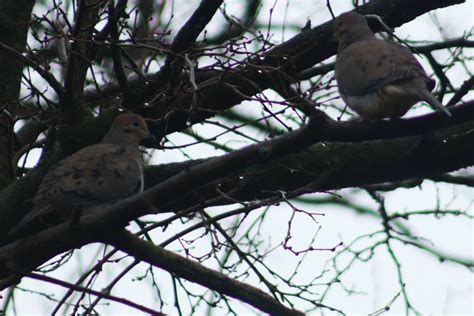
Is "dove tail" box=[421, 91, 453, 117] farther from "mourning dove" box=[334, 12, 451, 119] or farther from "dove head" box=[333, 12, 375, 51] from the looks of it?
"dove head" box=[333, 12, 375, 51]

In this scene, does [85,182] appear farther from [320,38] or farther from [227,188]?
[320,38]

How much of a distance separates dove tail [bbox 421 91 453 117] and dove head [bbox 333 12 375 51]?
1194 millimetres

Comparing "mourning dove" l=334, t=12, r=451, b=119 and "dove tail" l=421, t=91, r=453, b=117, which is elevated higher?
"mourning dove" l=334, t=12, r=451, b=119

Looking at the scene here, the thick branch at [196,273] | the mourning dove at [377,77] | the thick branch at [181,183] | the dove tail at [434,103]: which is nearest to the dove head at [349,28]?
the mourning dove at [377,77]

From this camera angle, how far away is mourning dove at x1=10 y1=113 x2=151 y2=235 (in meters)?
5.14

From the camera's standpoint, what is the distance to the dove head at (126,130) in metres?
5.65

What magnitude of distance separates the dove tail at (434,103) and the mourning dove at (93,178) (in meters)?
1.83

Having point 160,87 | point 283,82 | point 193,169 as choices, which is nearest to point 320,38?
point 283,82

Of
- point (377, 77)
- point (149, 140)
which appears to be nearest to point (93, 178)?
point (149, 140)

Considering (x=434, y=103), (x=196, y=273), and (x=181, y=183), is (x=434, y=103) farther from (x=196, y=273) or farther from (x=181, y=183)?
(x=196, y=273)

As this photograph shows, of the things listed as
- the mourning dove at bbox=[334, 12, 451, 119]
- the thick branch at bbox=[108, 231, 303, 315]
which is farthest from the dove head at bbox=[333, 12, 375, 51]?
the thick branch at bbox=[108, 231, 303, 315]

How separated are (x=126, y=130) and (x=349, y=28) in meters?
1.64

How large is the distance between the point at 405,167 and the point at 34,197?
235 centimetres

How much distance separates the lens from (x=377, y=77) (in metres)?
5.27
